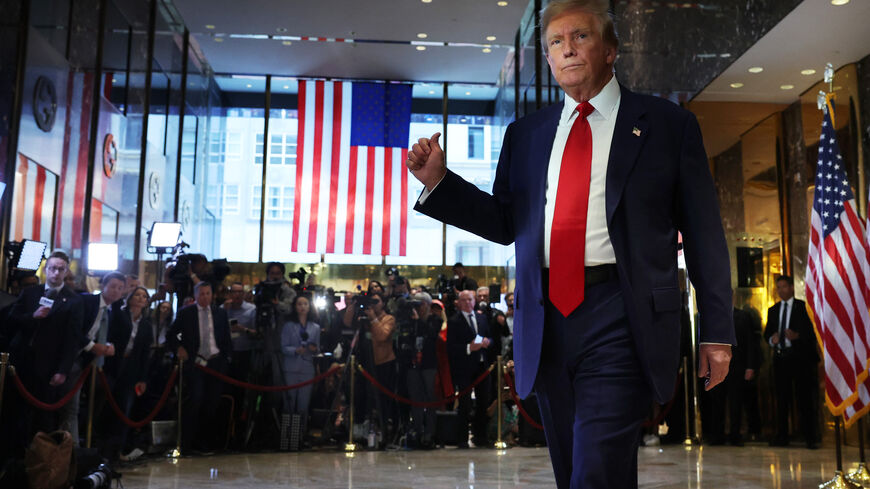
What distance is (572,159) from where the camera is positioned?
1.99 m

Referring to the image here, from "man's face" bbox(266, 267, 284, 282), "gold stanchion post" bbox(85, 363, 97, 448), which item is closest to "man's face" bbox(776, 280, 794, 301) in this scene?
"man's face" bbox(266, 267, 284, 282)

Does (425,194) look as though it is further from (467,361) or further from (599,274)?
(467,361)

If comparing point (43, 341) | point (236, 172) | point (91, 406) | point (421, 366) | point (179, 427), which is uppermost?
point (236, 172)

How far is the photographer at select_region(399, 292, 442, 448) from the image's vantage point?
28.5ft

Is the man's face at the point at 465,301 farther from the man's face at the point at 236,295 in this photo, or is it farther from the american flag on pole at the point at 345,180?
the american flag on pole at the point at 345,180

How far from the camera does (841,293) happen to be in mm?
6008

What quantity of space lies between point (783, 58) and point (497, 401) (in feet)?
16.0

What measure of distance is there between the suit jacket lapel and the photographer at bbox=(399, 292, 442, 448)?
6.86m

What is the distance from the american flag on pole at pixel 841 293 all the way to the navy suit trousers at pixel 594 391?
15.8 ft

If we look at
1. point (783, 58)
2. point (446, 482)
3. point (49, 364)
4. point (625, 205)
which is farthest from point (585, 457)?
point (783, 58)

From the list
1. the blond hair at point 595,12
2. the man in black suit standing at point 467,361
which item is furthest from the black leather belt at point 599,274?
the man in black suit standing at point 467,361

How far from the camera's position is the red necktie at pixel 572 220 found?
1868mm

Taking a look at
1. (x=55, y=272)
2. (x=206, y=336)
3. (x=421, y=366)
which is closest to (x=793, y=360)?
(x=421, y=366)

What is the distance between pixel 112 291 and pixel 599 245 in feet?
19.6
